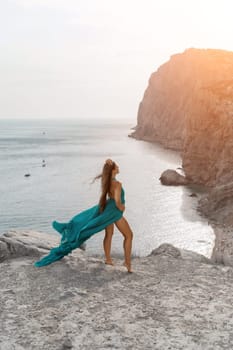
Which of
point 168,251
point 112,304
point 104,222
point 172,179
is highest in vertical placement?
point 104,222

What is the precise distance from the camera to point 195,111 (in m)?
69.6

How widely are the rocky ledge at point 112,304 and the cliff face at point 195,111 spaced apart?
4304cm

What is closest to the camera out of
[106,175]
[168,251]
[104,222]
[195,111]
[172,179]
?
[106,175]

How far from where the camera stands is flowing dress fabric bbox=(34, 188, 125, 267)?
12492 mm

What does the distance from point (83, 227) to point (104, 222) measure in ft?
2.33

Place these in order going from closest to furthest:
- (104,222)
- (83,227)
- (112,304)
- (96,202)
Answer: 1. (112,304)
2. (104,222)
3. (83,227)
4. (96,202)

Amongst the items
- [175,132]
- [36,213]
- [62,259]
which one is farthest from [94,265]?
[175,132]

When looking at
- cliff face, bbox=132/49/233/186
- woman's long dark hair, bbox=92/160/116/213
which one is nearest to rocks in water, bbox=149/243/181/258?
woman's long dark hair, bbox=92/160/116/213

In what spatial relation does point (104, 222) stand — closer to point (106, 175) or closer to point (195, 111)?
point (106, 175)

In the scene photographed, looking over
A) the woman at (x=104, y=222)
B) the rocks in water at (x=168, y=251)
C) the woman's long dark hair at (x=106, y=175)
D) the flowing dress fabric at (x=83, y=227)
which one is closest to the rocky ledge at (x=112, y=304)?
the flowing dress fabric at (x=83, y=227)

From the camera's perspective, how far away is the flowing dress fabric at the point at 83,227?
12.5 meters

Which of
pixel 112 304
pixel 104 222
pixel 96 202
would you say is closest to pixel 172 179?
pixel 96 202

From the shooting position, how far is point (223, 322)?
977cm

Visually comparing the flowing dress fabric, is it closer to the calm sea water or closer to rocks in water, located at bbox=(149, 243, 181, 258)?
rocks in water, located at bbox=(149, 243, 181, 258)
